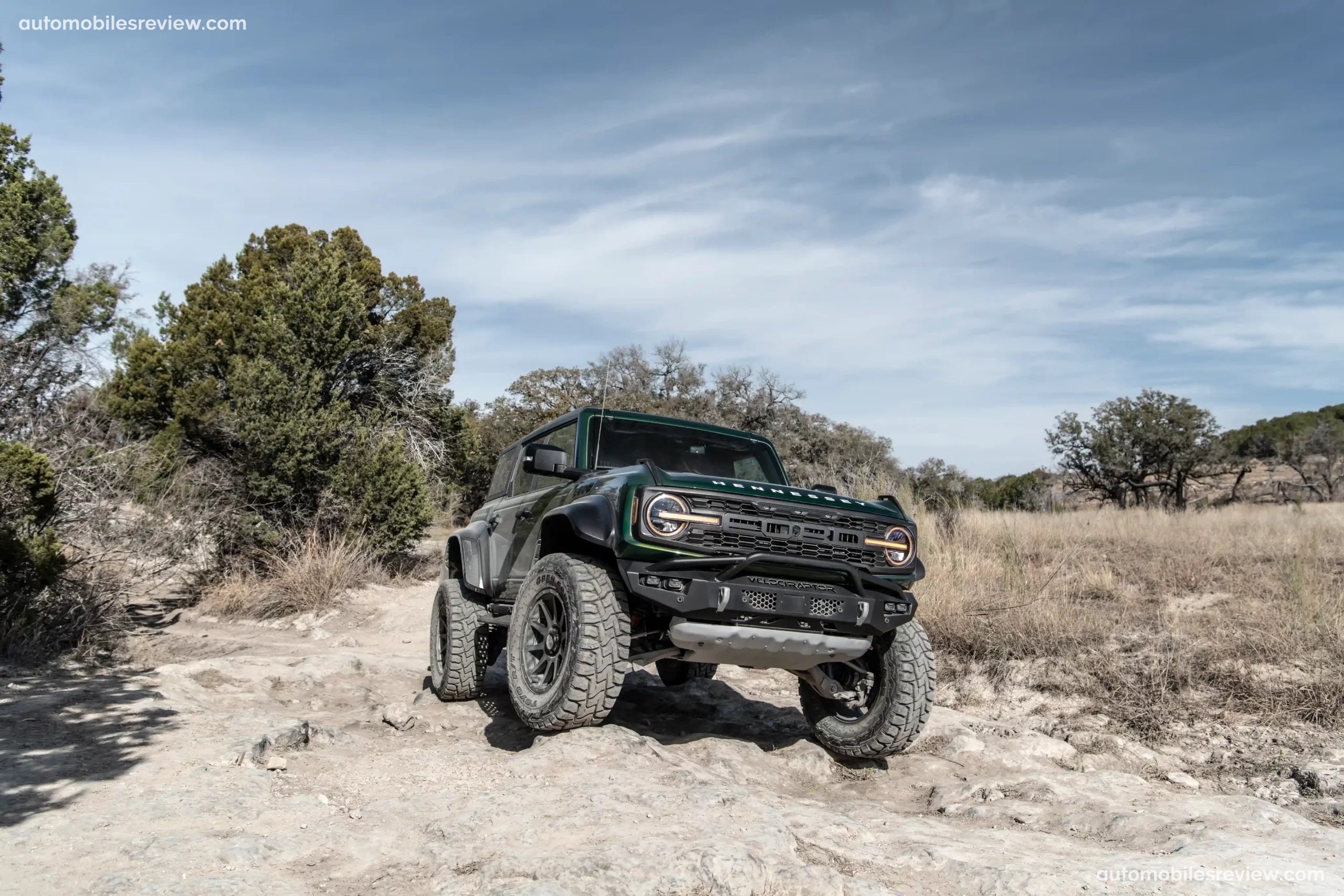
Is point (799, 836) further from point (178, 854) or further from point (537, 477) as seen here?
point (537, 477)

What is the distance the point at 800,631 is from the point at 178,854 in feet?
9.18

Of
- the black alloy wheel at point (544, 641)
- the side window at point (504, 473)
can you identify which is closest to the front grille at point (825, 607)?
A: the black alloy wheel at point (544, 641)

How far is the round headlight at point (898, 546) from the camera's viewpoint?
4.98m

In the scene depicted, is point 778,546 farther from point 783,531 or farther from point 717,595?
point 717,595

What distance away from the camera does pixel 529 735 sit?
565cm

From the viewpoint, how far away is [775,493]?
15.7 ft

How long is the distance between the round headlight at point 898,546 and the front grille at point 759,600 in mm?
829

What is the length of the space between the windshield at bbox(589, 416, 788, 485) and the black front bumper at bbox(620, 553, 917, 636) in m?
1.25

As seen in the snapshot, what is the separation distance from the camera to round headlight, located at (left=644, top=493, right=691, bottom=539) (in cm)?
448

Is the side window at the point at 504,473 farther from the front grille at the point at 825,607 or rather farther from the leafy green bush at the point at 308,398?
the leafy green bush at the point at 308,398

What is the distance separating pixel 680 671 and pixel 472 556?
1957mm

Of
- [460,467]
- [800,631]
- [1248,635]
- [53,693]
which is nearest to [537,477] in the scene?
[800,631]

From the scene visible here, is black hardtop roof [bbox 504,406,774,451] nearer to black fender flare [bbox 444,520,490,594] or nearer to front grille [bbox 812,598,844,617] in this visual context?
black fender flare [bbox 444,520,490,594]

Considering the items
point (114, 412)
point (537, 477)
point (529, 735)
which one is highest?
point (114, 412)
